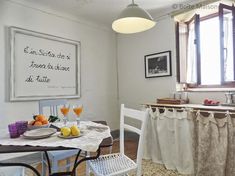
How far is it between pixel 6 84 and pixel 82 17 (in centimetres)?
176

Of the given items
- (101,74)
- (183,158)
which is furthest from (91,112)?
(183,158)

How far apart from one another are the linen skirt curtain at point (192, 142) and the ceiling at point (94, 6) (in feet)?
5.36

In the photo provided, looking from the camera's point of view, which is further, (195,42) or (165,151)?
(195,42)

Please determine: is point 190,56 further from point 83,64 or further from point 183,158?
point 83,64

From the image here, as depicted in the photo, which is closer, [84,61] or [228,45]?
[228,45]

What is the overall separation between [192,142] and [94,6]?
2.44m

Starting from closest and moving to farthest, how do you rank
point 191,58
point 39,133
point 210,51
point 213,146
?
point 39,133 → point 213,146 → point 210,51 → point 191,58

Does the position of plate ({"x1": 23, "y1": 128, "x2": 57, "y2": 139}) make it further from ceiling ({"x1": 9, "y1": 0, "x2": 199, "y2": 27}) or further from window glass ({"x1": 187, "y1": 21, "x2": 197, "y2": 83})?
window glass ({"x1": 187, "y1": 21, "x2": 197, "y2": 83})

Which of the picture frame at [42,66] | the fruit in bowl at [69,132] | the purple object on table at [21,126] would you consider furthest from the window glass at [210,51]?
the purple object on table at [21,126]

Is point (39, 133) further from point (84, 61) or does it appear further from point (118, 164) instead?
point (84, 61)

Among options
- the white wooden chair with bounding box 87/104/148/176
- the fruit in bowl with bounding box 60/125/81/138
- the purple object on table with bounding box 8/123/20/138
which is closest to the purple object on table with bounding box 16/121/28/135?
the purple object on table with bounding box 8/123/20/138

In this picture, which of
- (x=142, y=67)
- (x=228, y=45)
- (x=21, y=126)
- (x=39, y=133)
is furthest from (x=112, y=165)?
(x=142, y=67)

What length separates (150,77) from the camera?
3568mm

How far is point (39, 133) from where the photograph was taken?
1.39 m
